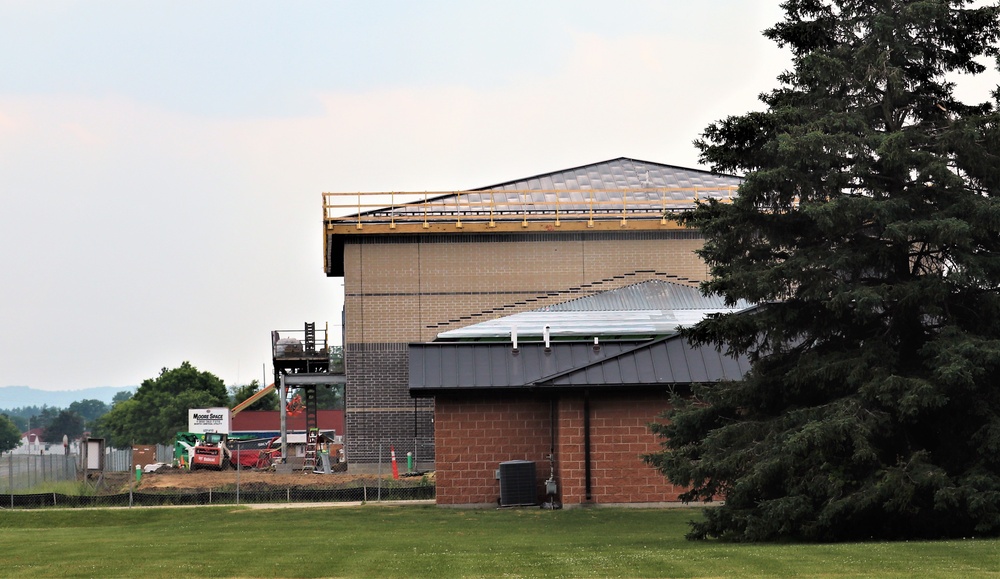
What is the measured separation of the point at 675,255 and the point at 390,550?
28.3 m

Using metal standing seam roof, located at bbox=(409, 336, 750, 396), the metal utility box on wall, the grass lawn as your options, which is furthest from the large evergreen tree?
the metal utility box on wall

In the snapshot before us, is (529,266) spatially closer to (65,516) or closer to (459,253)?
(459,253)

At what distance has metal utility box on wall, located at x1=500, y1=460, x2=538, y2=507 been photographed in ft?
101

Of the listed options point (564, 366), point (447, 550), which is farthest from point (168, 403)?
point (447, 550)

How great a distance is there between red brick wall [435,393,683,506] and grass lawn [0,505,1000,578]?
105 centimetres

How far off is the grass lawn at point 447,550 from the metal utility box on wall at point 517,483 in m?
0.92

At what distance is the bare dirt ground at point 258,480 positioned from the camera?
42281 mm

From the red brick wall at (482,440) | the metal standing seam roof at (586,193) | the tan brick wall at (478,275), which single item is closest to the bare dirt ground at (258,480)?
the tan brick wall at (478,275)

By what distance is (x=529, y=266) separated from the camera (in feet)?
155

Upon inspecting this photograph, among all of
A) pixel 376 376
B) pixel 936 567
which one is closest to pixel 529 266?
pixel 376 376

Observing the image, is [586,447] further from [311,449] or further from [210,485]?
[311,449]

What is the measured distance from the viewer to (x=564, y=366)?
32.4m

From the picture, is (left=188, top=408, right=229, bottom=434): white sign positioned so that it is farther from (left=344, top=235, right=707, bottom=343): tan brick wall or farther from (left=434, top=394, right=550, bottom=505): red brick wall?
(left=434, top=394, right=550, bottom=505): red brick wall

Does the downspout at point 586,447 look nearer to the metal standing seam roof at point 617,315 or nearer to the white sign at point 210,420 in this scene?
the metal standing seam roof at point 617,315
